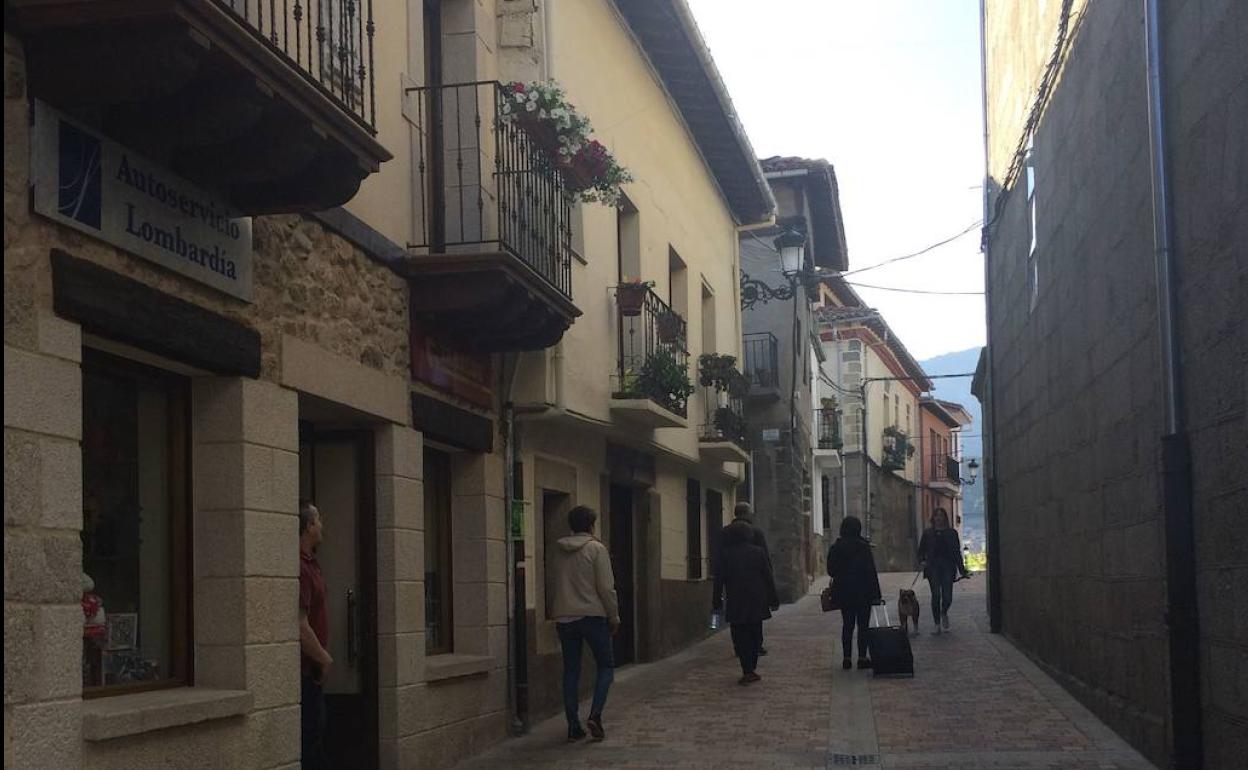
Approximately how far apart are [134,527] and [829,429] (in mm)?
28931

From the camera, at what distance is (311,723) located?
24.8 ft

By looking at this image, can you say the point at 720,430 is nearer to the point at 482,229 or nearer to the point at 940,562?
the point at 940,562

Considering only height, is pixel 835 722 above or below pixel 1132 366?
below

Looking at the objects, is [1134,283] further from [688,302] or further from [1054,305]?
[688,302]

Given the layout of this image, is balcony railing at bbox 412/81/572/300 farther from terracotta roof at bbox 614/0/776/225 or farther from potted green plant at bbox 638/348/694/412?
terracotta roof at bbox 614/0/776/225

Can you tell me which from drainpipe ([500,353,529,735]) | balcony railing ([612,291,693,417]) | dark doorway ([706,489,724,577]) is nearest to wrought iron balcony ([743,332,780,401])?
dark doorway ([706,489,724,577])

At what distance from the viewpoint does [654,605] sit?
16516 mm

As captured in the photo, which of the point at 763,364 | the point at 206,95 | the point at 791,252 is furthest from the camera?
the point at 763,364

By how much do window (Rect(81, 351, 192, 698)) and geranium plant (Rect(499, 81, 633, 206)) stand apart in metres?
4.19

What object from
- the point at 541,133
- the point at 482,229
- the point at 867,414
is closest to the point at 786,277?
the point at 541,133

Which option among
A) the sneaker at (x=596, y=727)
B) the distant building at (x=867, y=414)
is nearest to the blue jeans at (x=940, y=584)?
the sneaker at (x=596, y=727)

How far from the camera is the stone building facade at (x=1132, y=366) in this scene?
277 inches

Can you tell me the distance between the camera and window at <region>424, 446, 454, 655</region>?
401 inches

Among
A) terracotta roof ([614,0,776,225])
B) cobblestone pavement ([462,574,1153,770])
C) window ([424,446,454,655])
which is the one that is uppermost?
terracotta roof ([614,0,776,225])
